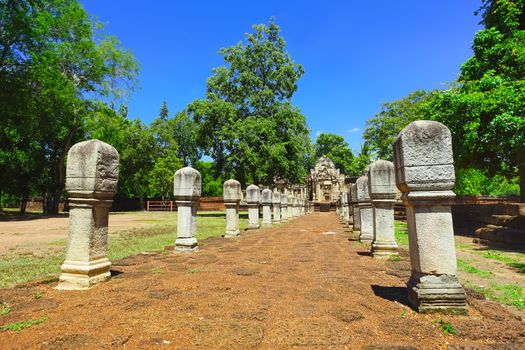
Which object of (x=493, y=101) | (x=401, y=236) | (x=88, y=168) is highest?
(x=493, y=101)

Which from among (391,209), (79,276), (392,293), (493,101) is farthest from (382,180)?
(493,101)

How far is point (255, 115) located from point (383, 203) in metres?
20.7

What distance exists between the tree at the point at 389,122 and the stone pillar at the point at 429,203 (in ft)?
96.5

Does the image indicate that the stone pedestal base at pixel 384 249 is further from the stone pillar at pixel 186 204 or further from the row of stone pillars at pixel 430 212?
the stone pillar at pixel 186 204

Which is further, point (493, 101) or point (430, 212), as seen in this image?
point (493, 101)

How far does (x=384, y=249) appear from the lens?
20.7 ft

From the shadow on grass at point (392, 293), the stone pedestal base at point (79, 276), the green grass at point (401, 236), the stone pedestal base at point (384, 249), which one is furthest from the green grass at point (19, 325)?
the green grass at point (401, 236)

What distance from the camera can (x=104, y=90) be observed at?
26.1 m

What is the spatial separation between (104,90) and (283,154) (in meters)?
14.6

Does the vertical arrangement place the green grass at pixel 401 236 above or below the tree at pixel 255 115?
below

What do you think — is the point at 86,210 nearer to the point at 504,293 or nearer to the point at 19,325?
the point at 19,325

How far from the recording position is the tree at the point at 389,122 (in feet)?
106

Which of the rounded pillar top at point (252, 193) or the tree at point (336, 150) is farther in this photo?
the tree at point (336, 150)

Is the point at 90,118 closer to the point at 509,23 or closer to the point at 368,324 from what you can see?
the point at 509,23
